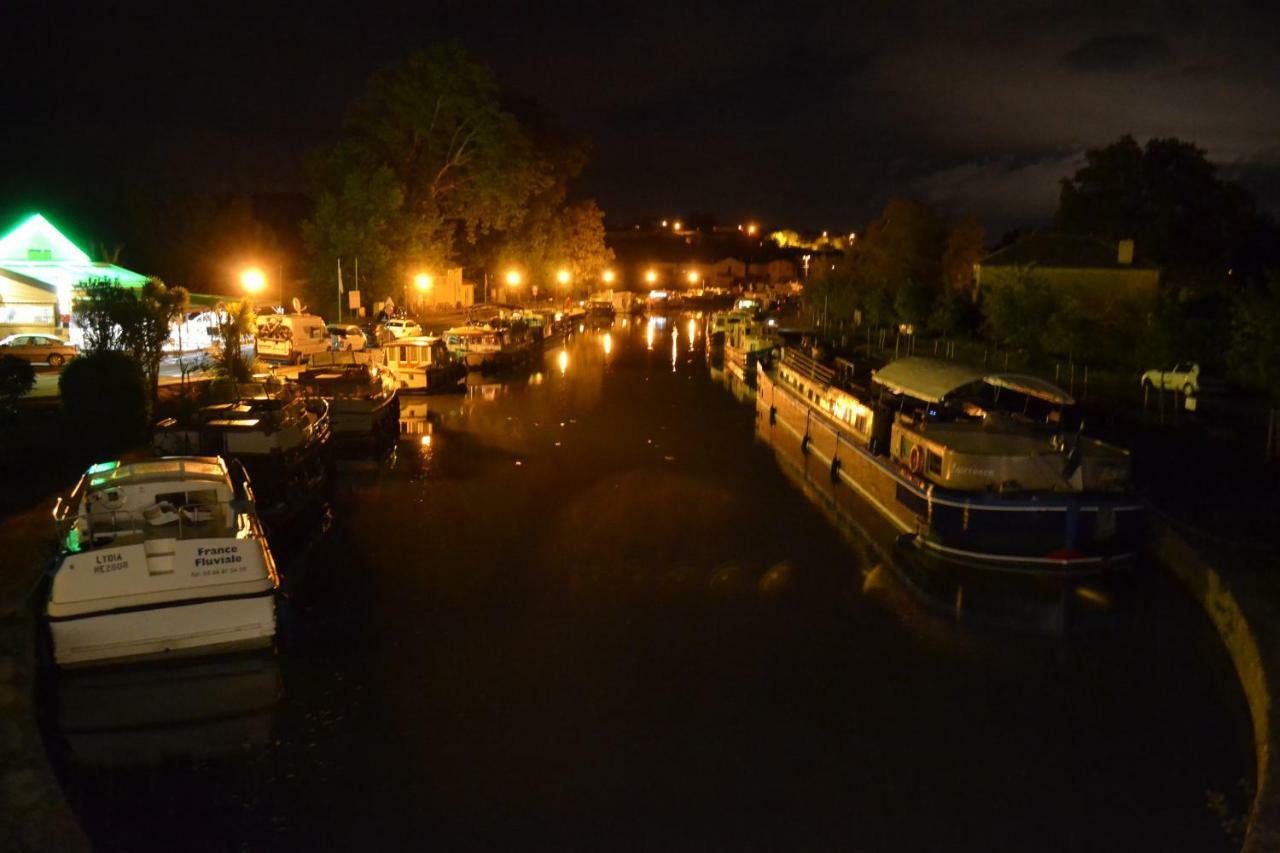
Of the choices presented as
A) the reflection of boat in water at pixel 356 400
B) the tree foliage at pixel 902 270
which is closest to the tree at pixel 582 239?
the tree foliage at pixel 902 270

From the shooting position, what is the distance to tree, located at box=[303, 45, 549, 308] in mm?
59125

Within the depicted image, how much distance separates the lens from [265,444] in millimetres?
17656

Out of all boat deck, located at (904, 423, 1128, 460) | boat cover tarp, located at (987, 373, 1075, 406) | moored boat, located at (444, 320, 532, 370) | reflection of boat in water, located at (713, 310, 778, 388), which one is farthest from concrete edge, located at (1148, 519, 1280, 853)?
moored boat, located at (444, 320, 532, 370)

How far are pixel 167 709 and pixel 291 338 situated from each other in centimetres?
3022

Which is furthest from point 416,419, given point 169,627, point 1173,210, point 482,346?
point 1173,210

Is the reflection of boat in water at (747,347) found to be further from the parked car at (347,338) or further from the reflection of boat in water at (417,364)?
the parked car at (347,338)

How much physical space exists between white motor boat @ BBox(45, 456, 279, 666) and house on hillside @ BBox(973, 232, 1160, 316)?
117 feet

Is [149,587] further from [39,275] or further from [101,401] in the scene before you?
[39,275]

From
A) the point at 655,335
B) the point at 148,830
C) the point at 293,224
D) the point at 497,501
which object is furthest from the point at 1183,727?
the point at 293,224

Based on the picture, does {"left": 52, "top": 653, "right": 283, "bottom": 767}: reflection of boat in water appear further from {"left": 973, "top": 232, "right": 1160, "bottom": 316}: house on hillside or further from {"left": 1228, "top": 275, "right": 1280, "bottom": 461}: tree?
{"left": 973, "top": 232, "right": 1160, "bottom": 316}: house on hillside

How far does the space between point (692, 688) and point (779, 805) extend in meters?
A: 2.60

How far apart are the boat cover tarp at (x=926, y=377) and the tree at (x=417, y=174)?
42.3 meters

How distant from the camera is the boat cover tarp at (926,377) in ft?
66.4

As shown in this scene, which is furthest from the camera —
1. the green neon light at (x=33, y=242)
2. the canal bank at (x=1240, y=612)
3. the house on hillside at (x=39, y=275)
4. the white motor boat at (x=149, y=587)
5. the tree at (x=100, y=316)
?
the green neon light at (x=33, y=242)
